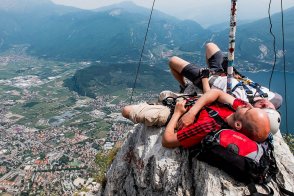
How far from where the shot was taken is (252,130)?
432 centimetres

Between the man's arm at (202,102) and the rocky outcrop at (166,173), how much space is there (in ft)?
1.62

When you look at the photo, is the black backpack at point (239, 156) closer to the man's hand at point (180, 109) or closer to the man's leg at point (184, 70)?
the man's hand at point (180, 109)

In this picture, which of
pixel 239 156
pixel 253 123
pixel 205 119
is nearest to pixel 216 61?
pixel 205 119

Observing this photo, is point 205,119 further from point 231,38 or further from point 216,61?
point 216,61

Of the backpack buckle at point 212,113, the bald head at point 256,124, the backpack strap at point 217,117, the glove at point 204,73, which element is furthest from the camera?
the glove at point 204,73

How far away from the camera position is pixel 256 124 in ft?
13.9

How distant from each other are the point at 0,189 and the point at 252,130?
1858 inches

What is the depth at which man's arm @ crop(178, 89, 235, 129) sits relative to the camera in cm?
506

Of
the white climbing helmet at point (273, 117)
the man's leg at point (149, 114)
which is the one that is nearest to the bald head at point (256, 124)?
the white climbing helmet at point (273, 117)

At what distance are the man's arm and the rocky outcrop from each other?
0.49 m

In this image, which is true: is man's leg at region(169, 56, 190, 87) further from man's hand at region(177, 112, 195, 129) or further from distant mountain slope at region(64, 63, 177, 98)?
distant mountain slope at region(64, 63, 177, 98)

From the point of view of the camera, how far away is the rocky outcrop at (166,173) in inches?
174

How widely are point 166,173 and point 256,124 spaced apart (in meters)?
1.61

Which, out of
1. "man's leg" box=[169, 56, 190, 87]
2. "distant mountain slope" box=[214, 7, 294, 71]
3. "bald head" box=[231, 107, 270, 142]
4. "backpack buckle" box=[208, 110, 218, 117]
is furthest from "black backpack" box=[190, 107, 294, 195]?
"distant mountain slope" box=[214, 7, 294, 71]
